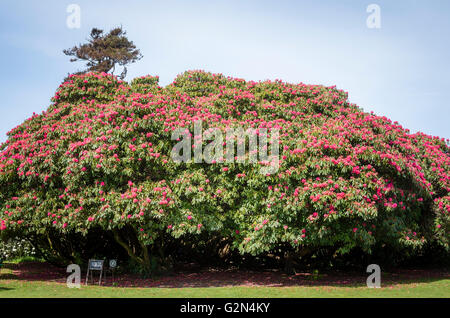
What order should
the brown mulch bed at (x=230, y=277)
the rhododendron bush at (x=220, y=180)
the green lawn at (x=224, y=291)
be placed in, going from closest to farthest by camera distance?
the green lawn at (x=224, y=291)
the rhododendron bush at (x=220, y=180)
the brown mulch bed at (x=230, y=277)

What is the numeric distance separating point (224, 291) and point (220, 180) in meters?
3.31

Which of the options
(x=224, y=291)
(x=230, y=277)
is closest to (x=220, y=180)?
(x=224, y=291)

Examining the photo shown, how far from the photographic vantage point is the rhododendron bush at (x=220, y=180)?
11.3 m

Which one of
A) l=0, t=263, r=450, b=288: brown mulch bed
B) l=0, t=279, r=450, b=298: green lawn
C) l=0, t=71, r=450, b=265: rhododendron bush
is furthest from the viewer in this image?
l=0, t=263, r=450, b=288: brown mulch bed

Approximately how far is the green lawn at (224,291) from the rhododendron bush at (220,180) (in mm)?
1252

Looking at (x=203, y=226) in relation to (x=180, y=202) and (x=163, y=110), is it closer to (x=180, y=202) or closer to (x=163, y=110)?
(x=180, y=202)

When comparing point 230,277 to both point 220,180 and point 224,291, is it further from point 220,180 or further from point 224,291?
point 220,180

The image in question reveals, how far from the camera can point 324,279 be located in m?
13.8

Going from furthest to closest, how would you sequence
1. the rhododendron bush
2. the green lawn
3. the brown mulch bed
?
the brown mulch bed → the rhododendron bush → the green lawn

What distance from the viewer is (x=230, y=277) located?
14.3m

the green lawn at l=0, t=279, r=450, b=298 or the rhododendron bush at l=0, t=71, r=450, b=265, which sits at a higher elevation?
the rhododendron bush at l=0, t=71, r=450, b=265

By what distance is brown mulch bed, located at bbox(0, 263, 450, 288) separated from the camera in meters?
12.8

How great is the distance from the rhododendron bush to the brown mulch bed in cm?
118
